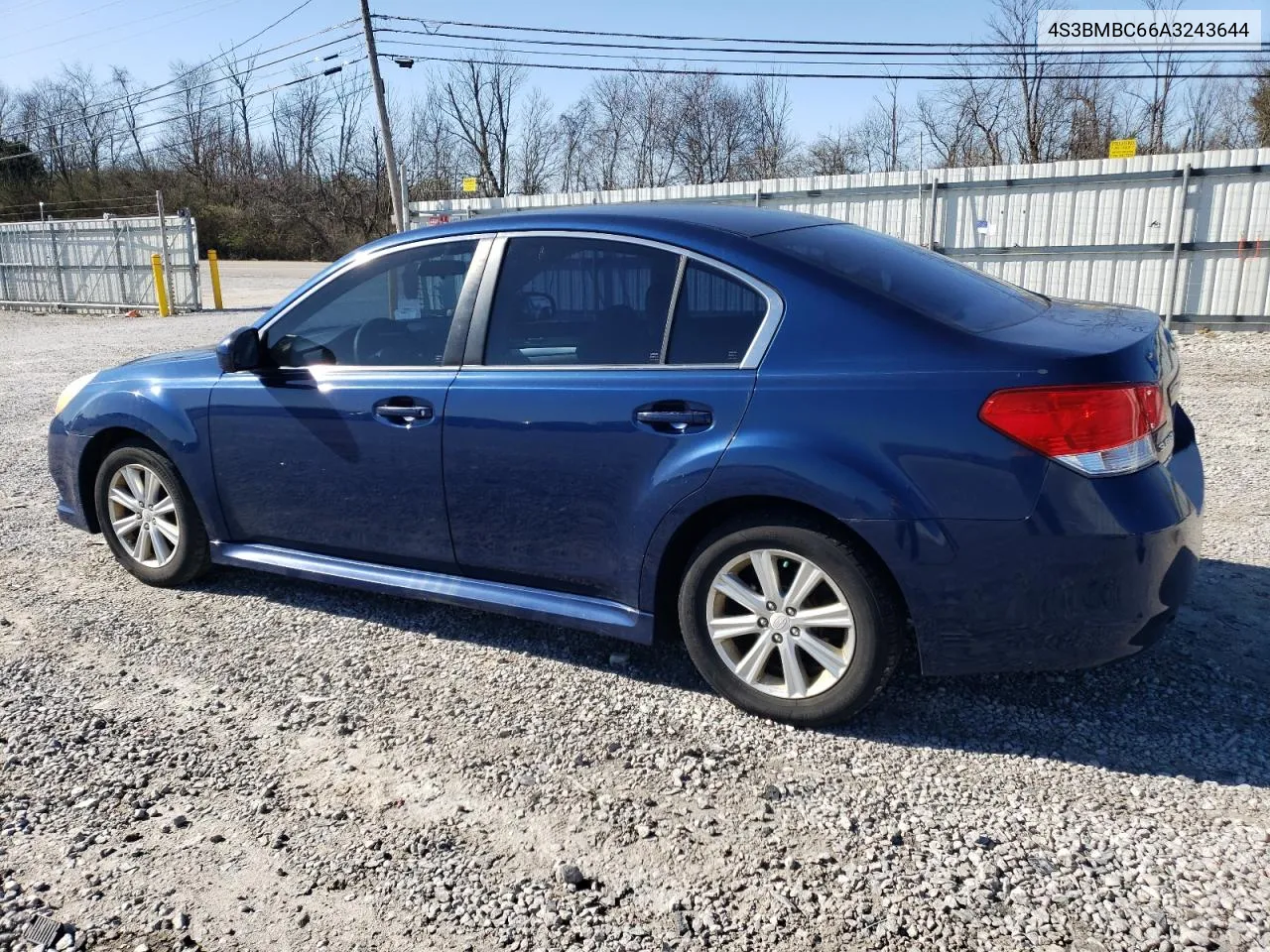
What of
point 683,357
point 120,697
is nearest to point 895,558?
point 683,357

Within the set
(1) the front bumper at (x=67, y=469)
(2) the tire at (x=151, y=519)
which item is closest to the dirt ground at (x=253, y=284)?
(1) the front bumper at (x=67, y=469)

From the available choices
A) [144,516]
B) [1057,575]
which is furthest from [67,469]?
[1057,575]

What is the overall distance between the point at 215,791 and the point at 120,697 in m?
0.89

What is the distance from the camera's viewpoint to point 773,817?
9.17ft

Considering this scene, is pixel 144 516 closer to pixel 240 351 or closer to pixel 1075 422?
pixel 240 351

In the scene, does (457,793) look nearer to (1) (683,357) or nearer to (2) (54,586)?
(1) (683,357)

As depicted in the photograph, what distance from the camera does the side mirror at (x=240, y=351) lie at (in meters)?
4.11

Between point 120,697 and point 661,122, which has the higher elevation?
point 661,122

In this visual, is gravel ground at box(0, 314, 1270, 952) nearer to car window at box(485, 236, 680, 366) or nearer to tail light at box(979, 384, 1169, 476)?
tail light at box(979, 384, 1169, 476)

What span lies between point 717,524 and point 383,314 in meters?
1.73

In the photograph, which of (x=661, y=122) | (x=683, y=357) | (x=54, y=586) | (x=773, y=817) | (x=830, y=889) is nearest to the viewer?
(x=830, y=889)

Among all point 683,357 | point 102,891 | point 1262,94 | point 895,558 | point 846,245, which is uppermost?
point 1262,94

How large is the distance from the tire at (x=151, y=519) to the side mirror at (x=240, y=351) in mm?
683

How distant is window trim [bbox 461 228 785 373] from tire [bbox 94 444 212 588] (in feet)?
5.68
